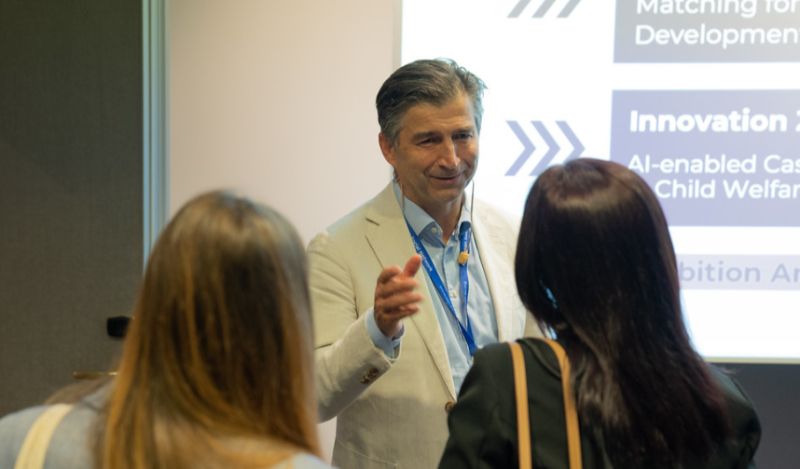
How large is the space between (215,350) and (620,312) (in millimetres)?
571

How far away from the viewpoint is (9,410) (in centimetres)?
286

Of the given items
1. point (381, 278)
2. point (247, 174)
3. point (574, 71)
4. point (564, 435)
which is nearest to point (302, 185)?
point (247, 174)

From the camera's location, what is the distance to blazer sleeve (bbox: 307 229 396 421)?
1775 mm

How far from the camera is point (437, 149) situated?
2.04m

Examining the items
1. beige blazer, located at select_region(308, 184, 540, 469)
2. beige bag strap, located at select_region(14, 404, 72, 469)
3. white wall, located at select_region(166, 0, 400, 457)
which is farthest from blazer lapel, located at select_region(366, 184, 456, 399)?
white wall, located at select_region(166, 0, 400, 457)

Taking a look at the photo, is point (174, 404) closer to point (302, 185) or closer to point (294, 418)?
point (294, 418)

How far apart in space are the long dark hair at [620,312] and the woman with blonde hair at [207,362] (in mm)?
423

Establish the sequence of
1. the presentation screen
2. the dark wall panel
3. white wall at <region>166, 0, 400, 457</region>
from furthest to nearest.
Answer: white wall at <region>166, 0, 400, 457</region>
the presentation screen
the dark wall panel

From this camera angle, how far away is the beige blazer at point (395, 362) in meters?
1.95

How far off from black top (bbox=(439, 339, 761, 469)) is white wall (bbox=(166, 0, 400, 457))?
6.99 ft

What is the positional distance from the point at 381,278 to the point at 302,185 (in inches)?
71.1

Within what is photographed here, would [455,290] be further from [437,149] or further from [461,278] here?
[437,149]

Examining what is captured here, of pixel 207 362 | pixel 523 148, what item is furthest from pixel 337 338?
pixel 523 148

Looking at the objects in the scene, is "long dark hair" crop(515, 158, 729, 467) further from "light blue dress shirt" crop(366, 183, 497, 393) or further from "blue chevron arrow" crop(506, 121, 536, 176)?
"blue chevron arrow" crop(506, 121, 536, 176)
